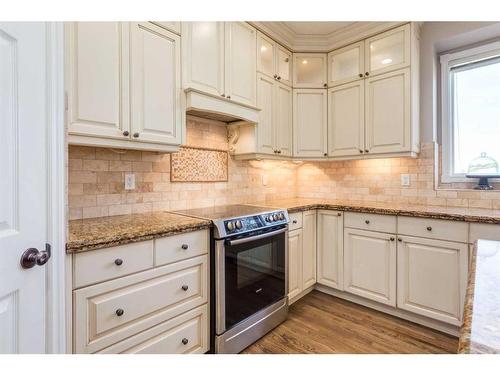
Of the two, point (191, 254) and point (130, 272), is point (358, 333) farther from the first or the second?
point (130, 272)

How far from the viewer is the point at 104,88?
155cm

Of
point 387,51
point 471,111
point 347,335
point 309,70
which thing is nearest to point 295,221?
point 347,335

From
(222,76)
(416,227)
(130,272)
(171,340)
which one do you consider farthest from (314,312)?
(222,76)

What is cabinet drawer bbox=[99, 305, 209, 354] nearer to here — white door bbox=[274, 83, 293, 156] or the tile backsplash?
the tile backsplash

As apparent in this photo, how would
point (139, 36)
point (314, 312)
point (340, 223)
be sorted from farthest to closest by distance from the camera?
point (340, 223) → point (314, 312) → point (139, 36)

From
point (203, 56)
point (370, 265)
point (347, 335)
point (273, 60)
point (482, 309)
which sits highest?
point (273, 60)

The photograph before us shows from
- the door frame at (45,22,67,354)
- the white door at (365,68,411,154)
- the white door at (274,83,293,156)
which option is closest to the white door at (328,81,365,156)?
the white door at (365,68,411,154)

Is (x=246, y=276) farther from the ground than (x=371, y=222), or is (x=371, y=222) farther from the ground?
(x=371, y=222)

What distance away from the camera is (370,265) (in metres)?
2.42

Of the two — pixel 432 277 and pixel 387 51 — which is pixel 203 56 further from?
pixel 432 277

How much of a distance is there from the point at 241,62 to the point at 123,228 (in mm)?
1663

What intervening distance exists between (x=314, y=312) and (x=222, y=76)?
215 cm

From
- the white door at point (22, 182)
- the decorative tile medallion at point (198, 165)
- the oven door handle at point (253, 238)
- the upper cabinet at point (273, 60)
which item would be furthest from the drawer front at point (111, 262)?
the upper cabinet at point (273, 60)

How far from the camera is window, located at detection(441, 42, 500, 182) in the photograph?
2.43m
